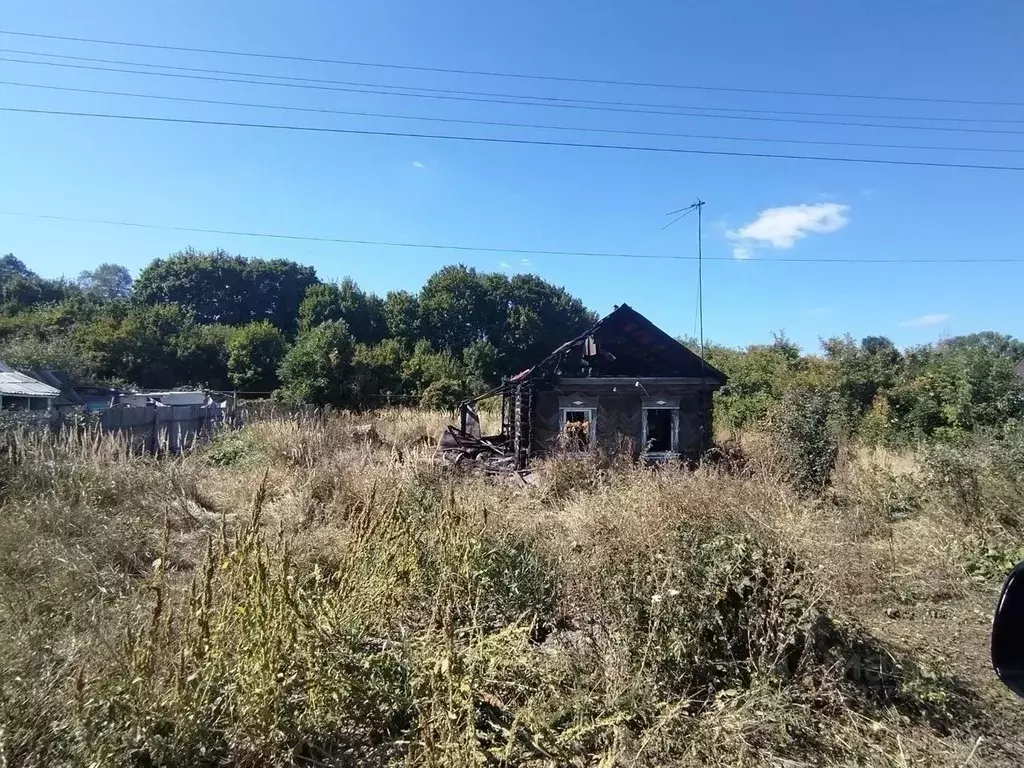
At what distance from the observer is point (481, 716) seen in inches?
113

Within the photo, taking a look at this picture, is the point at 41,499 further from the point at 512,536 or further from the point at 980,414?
the point at 980,414

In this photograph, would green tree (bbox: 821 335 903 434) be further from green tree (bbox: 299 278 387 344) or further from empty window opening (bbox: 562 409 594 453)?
green tree (bbox: 299 278 387 344)

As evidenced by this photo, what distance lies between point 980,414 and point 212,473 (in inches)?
675

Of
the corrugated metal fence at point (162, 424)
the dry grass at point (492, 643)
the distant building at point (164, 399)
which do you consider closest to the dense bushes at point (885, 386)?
the dry grass at point (492, 643)

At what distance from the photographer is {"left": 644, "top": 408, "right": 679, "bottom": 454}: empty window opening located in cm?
1288

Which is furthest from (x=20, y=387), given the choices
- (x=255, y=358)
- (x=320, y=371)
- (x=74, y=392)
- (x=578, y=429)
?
(x=578, y=429)

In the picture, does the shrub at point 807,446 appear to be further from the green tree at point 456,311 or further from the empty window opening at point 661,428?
the green tree at point 456,311

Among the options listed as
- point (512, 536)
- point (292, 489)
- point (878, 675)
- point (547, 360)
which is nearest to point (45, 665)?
point (512, 536)

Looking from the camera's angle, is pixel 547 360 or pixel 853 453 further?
pixel 547 360

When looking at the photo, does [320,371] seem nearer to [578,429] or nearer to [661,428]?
[578,429]

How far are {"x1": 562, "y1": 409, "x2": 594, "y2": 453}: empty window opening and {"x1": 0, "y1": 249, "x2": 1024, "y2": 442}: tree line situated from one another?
420cm

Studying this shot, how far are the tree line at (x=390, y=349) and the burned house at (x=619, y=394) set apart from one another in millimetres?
2422

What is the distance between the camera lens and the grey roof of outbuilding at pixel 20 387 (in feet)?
53.2

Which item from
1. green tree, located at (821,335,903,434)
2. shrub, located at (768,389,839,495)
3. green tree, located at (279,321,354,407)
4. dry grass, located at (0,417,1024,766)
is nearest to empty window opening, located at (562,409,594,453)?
shrub, located at (768,389,839,495)
